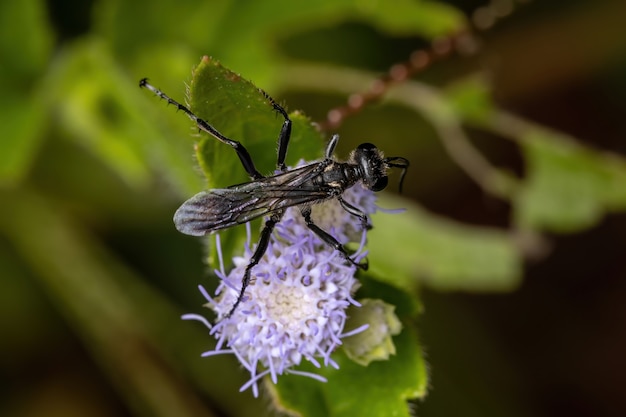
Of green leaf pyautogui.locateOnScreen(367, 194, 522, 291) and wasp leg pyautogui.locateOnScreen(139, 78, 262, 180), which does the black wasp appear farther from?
green leaf pyautogui.locateOnScreen(367, 194, 522, 291)

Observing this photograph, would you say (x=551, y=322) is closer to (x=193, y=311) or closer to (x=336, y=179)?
(x=193, y=311)

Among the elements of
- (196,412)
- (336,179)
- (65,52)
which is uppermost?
(65,52)

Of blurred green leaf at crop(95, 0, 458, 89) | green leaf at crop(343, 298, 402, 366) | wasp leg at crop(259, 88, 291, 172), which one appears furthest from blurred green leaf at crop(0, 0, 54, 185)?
green leaf at crop(343, 298, 402, 366)

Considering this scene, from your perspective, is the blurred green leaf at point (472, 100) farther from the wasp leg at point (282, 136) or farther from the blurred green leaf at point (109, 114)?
the wasp leg at point (282, 136)

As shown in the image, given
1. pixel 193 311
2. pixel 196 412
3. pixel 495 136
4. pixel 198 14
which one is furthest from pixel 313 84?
pixel 196 412

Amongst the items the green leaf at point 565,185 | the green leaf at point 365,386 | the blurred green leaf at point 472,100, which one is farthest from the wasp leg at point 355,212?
the green leaf at point 565,185
